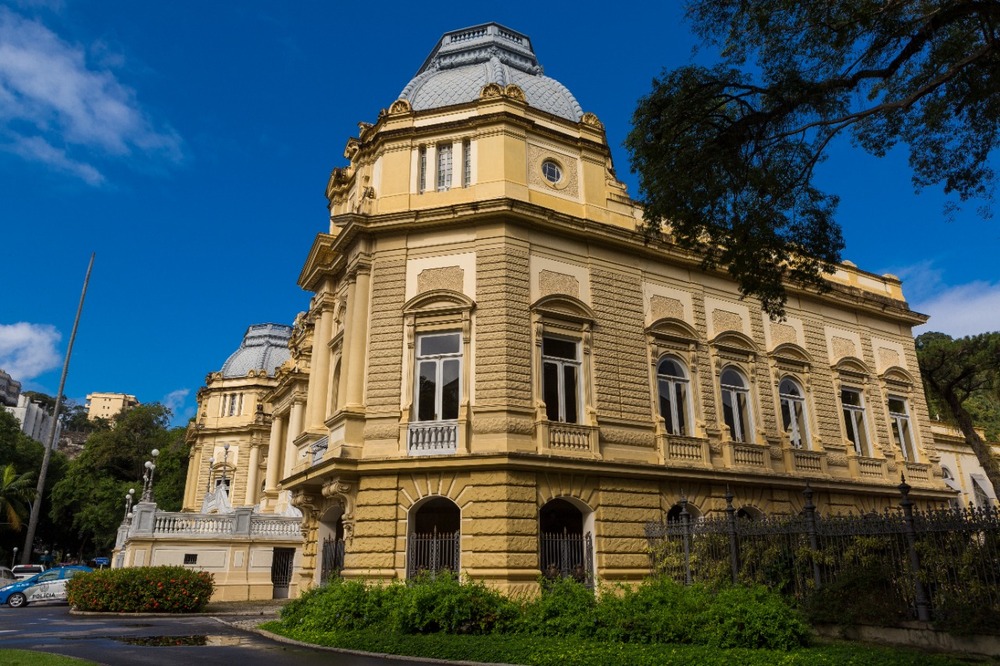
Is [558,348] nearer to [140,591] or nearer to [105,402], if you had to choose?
[140,591]

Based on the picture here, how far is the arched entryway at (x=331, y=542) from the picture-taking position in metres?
18.0

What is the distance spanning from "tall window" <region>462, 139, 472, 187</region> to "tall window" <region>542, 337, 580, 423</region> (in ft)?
15.3

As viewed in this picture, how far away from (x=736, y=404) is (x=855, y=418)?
5494mm

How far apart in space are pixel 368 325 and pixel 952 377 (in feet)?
74.3

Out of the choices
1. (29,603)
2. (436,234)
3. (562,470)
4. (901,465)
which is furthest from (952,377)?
(29,603)

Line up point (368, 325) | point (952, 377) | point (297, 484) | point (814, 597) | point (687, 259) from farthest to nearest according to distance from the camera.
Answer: point (952, 377), point (687, 259), point (297, 484), point (368, 325), point (814, 597)

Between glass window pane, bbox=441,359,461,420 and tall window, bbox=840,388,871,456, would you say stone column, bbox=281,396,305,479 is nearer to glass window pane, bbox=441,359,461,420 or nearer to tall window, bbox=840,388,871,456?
glass window pane, bbox=441,359,461,420

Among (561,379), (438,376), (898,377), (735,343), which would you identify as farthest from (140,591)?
(898,377)

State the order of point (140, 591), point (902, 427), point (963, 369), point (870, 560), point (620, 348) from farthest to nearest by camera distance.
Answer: point (963, 369), point (902, 427), point (140, 591), point (620, 348), point (870, 560)

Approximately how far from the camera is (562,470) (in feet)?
52.7

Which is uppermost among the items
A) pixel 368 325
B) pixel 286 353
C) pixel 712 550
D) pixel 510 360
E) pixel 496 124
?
pixel 286 353

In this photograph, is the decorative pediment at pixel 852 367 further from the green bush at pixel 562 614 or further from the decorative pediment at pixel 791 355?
the green bush at pixel 562 614

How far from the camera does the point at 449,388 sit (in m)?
17.0

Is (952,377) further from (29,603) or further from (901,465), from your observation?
(29,603)
